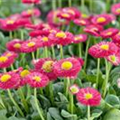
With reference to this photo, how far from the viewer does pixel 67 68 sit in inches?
65.7

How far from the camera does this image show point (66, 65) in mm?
1688

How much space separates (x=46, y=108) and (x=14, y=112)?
17 cm

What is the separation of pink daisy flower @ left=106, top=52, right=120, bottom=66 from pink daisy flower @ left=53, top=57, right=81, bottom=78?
17 centimetres

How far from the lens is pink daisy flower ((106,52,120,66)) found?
1.78 metres

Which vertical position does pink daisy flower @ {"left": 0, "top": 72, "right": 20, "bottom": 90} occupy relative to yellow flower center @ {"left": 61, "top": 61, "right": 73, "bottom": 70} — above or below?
below

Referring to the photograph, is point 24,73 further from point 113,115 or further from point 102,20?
point 102,20

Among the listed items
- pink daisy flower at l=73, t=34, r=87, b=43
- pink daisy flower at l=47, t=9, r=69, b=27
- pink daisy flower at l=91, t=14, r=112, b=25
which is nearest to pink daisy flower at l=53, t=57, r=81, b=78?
pink daisy flower at l=73, t=34, r=87, b=43

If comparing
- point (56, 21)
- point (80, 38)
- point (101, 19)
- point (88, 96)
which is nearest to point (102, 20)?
point (101, 19)

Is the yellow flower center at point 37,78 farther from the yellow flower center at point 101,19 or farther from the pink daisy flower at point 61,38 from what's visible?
the yellow flower center at point 101,19

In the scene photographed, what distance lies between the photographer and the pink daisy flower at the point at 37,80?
5.40ft

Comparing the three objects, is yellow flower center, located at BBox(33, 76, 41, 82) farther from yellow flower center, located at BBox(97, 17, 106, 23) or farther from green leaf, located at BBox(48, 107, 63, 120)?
yellow flower center, located at BBox(97, 17, 106, 23)

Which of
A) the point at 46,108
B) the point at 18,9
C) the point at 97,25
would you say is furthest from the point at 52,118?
the point at 18,9

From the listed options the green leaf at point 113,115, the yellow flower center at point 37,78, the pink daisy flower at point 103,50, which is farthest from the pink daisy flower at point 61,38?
the green leaf at point 113,115

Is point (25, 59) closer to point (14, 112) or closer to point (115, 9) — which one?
point (14, 112)
